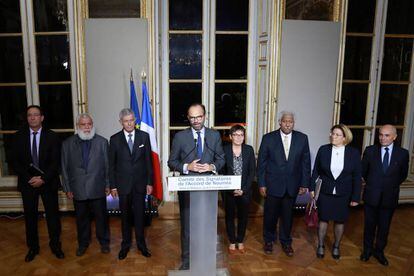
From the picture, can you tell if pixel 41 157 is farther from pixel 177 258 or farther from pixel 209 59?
pixel 209 59

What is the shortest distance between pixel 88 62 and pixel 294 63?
254 centimetres

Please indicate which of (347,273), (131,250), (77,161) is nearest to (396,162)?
(347,273)

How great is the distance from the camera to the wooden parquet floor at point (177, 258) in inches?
130

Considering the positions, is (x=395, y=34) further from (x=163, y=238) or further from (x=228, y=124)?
(x=163, y=238)

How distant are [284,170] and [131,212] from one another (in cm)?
156

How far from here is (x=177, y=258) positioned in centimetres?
354

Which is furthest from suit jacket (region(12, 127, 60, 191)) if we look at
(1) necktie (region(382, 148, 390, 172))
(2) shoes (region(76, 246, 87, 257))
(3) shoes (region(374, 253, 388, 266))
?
(3) shoes (region(374, 253, 388, 266))

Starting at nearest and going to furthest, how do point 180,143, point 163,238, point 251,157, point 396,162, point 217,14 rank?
point 180,143 < point 396,162 < point 251,157 < point 163,238 < point 217,14

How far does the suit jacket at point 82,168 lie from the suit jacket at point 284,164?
5.09ft

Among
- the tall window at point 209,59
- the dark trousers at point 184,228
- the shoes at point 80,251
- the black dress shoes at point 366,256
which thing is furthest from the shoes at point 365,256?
the shoes at point 80,251

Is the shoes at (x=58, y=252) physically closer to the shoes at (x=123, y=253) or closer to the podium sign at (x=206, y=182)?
the shoes at (x=123, y=253)

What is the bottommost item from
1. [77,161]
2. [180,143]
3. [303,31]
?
[77,161]

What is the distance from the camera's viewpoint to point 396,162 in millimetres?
3283

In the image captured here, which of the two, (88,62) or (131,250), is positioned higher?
(88,62)
